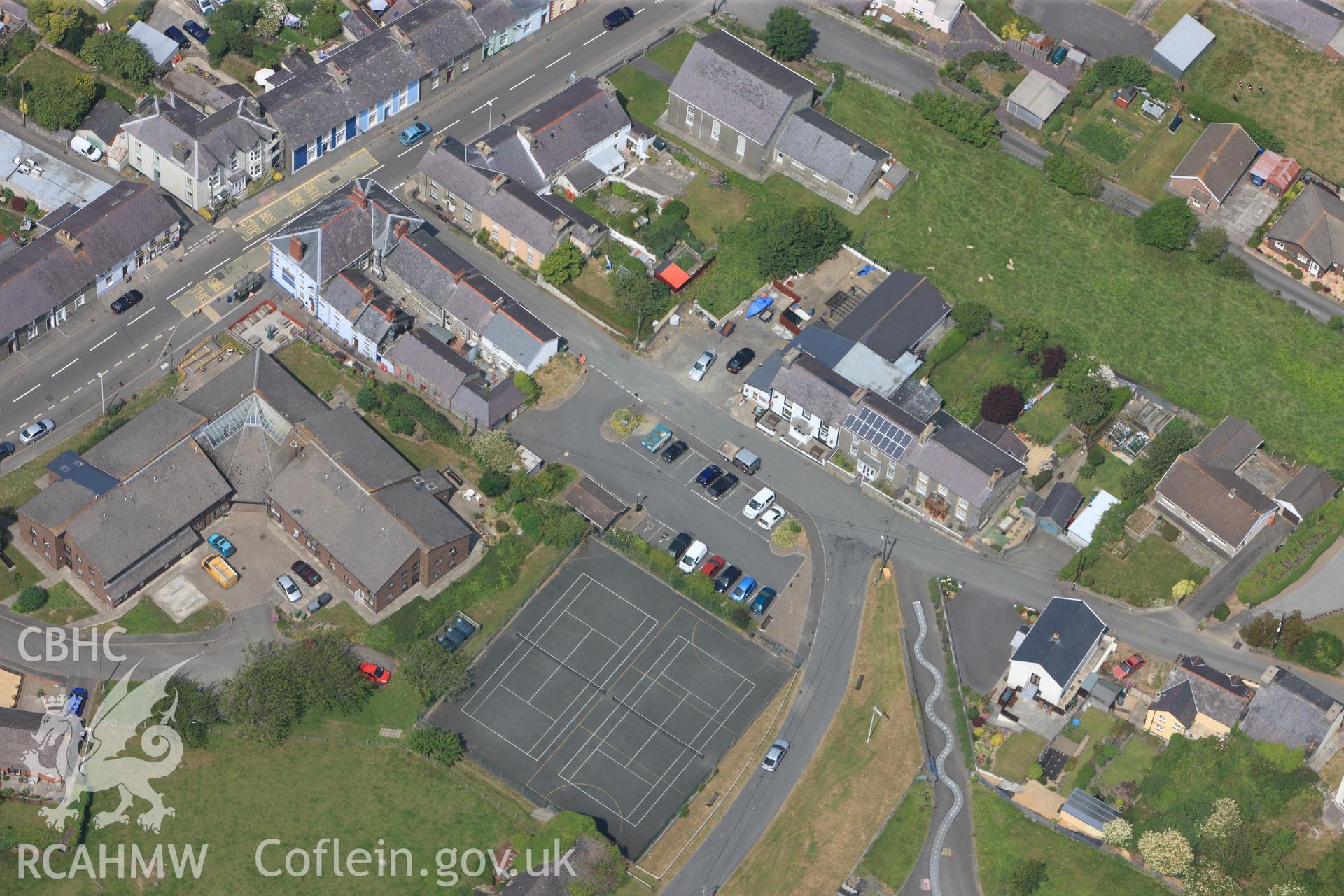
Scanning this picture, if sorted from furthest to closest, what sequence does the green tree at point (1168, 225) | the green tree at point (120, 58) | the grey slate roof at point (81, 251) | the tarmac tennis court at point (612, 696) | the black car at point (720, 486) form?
1. the green tree at point (120, 58)
2. the green tree at point (1168, 225)
3. the grey slate roof at point (81, 251)
4. the black car at point (720, 486)
5. the tarmac tennis court at point (612, 696)

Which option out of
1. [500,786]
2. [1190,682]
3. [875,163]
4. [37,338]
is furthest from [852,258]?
[37,338]

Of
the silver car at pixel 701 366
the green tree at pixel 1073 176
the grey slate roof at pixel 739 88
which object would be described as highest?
the grey slate roof at pixel 739 88

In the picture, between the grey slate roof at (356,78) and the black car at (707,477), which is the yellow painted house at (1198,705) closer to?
the black car at (707,477)

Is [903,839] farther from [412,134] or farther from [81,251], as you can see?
[81,251]

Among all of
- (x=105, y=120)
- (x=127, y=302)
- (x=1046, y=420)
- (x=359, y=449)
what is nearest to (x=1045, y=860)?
(x=1046, y=420)

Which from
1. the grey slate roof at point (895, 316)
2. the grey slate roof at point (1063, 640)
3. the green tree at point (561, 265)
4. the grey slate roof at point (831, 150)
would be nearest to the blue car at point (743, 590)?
the grey slate roof at point (1063, 640)

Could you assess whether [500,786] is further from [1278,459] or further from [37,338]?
[1278,459]

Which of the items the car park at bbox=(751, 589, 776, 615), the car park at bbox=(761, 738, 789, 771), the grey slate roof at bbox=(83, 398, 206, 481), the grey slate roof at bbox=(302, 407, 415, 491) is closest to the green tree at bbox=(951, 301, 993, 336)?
the car park at bbox=(751, 589, 776, 615)
